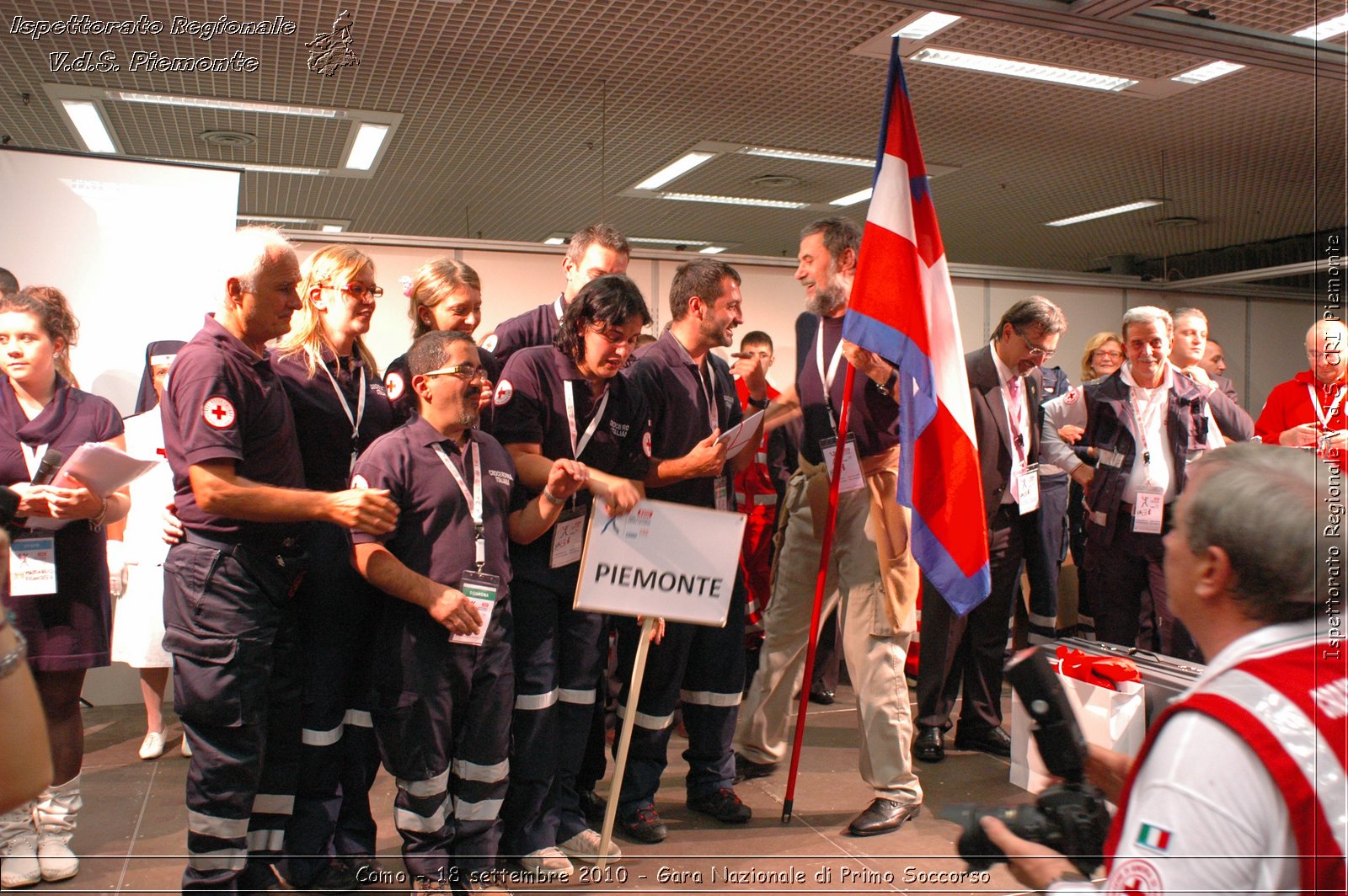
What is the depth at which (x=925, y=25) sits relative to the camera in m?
5.50

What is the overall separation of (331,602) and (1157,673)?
281 centimetres

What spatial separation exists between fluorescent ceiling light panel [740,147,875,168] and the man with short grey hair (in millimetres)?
6883

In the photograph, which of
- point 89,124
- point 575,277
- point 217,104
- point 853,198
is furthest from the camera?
point 853,198

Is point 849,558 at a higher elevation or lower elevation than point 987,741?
higher

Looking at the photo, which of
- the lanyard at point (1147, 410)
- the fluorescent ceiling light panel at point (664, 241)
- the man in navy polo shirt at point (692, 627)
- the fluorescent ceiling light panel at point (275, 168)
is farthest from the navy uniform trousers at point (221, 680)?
the fluorescent ceiling light panel at point (664, 241)

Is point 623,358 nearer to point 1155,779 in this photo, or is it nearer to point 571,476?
point 571,476

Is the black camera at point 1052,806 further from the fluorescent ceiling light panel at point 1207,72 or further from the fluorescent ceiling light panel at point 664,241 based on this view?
the fluorescent ceiling light panel at point 664,241

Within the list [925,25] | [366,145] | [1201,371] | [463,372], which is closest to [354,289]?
[463,372]

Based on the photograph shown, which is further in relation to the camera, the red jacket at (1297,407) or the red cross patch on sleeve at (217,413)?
the red jacket at (1297,407)

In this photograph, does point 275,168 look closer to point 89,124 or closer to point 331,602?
point 89,124

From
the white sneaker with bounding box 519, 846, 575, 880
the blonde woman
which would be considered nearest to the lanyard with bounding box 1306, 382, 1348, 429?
the white sneaker with bounding box 519, 846, 575, 880

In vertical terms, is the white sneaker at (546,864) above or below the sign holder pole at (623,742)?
below

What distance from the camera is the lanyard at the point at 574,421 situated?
3184 millimetres

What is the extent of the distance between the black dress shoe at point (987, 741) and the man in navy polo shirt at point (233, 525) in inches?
118
